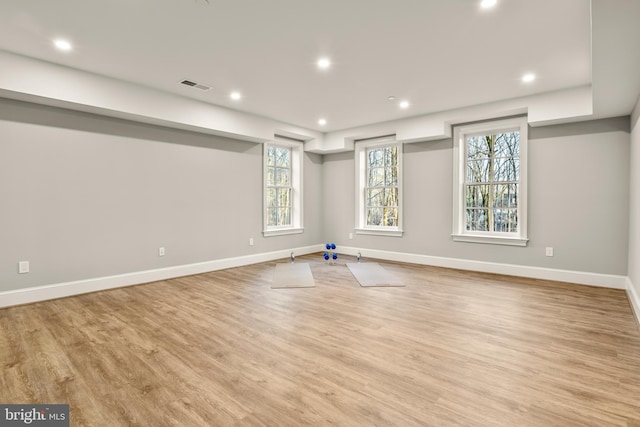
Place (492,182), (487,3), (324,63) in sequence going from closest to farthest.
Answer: (487,3) → (324,63) → (492,182)

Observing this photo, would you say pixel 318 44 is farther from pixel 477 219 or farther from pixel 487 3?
pixel 477 219

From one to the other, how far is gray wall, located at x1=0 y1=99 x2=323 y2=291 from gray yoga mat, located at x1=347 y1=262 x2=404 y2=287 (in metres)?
2.09

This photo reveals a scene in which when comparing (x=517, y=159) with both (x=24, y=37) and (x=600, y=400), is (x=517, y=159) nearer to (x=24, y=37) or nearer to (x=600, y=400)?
(x=600, y=400)

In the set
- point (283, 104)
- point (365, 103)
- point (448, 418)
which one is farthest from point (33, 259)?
point (365, 103)

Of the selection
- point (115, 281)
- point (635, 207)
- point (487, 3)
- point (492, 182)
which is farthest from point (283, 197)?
point (635, 207)

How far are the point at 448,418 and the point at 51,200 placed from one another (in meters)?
4.57

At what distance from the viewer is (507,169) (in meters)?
5.09

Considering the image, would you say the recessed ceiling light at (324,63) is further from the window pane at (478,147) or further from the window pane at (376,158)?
the window pane at (376,158)

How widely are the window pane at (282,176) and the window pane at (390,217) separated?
2.21m

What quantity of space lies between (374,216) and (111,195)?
186 inches

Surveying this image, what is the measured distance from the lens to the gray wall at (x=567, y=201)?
13.8 feet

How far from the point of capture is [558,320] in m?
3.04

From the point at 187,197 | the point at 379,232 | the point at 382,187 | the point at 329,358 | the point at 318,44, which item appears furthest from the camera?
the point at 382,187

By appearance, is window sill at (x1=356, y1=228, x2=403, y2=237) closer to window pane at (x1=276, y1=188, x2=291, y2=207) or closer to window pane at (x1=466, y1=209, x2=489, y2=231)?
window pane at (x1=466, y1=209, x2=489, y2=231)
